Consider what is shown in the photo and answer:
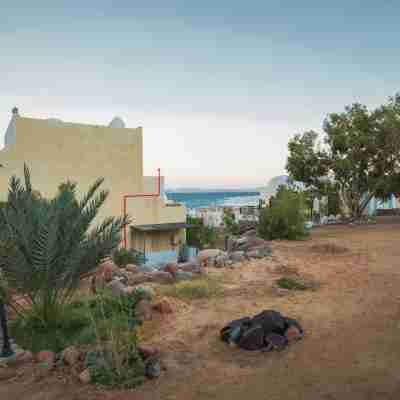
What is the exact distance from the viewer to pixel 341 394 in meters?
3.25

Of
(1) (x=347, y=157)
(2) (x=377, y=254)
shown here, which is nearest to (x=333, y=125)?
(1) (x=347, y=157)

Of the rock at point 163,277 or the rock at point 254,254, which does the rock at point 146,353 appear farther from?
the rock at point 254,254

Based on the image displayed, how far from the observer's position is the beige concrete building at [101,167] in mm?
A: 12625

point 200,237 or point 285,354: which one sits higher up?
point 200,237

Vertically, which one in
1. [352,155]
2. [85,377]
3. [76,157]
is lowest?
[85,377]

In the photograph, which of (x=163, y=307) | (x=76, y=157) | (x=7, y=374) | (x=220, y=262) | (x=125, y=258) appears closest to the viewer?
→ (x=7, y=374)

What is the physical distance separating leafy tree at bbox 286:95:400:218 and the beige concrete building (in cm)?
832

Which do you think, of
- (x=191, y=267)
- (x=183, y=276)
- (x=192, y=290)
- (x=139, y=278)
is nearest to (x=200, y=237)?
(x=191, y=267)

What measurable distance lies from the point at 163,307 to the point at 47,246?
6.80ft

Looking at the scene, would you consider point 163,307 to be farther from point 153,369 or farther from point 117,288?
point 153,369

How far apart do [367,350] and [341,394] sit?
1.09 metres

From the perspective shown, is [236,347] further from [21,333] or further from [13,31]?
[13,31]

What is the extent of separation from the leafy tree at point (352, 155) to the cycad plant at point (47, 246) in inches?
636

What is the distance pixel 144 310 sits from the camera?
577 centimetres
